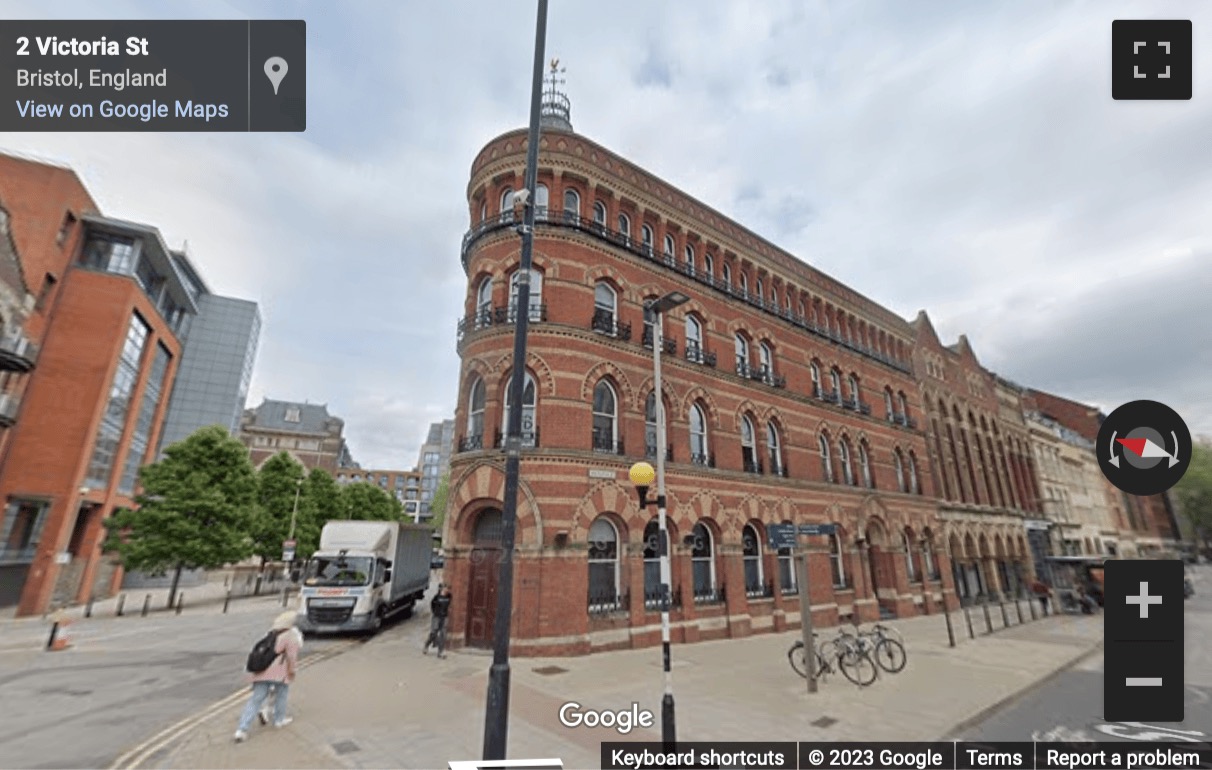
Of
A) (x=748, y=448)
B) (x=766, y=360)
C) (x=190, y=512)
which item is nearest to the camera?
(x=748, y=448)

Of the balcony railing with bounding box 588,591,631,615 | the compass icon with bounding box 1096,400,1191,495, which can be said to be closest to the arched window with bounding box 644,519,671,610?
the balcony railing with bounding box 588,591,631,615

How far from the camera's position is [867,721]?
360 inches

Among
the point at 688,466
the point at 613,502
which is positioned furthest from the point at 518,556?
the point at 688,466

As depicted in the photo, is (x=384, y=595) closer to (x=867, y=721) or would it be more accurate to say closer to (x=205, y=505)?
(x=205, y=505)

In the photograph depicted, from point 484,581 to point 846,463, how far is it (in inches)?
727

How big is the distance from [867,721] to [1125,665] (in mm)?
5746

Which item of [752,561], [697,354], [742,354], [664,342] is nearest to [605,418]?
[664,342]

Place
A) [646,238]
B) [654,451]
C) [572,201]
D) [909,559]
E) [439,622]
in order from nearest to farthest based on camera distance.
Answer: [439,622] → [654,451] → [572,201] → [646,238] → [909,559]

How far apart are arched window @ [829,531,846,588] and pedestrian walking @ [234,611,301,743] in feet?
68.0

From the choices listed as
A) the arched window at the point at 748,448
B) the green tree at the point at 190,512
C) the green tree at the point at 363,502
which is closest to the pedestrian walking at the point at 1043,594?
the arched window at the point at 748,448

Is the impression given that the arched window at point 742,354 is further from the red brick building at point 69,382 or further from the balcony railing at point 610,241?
the red brick building at point 69,382

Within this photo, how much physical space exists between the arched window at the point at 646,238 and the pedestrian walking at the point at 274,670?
15.6m

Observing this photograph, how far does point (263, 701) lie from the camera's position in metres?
8.30

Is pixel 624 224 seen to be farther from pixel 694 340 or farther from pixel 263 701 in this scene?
pixel 263 701
